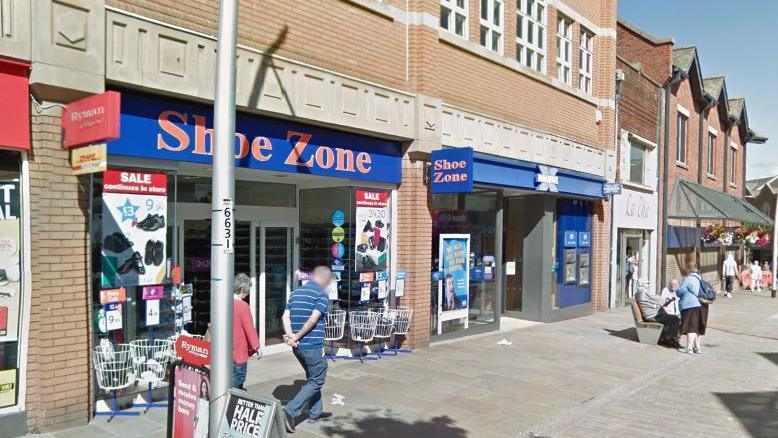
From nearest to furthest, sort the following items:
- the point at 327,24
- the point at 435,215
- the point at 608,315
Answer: the point at 327,24 → the point at 435,215 → the point at 608,315

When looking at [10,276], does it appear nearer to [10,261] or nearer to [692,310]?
[10,261]

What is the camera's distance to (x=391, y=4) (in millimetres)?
9703

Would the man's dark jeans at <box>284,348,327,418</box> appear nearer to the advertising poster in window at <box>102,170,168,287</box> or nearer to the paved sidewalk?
the paved sidewalk

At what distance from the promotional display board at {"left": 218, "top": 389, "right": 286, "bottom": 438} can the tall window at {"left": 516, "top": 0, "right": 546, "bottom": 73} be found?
34.3ft

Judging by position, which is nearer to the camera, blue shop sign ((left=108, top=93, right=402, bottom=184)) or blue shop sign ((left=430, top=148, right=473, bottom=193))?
blue shop sign ((left=108, top=93, right=402, bottom=184))

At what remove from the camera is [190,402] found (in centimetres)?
450

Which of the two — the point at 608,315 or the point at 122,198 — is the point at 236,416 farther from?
the point at 608,315

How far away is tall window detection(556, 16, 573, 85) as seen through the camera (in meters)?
14.3

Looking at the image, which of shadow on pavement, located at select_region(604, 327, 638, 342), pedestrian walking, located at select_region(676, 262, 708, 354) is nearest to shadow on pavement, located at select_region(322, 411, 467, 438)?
pedestrian walking, located at select_region(676, 262, 708, 354)

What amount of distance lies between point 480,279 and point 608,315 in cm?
560

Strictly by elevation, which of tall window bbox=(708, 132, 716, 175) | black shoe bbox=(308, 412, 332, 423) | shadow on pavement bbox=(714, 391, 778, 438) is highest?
tall window bbox=(708, 132, 716, 175)

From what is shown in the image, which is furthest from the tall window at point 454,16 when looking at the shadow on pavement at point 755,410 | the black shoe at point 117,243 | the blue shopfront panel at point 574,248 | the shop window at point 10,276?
the shop window at point 10,276

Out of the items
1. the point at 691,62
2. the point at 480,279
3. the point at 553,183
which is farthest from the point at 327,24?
the point at 691,62

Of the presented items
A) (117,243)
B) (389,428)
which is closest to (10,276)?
(117,243)
